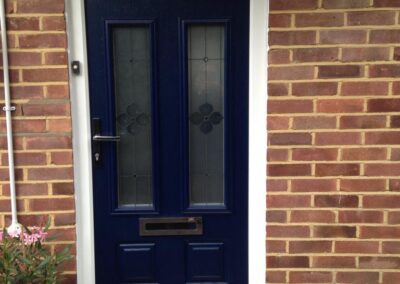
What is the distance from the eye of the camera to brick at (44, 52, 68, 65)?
234 centimetres

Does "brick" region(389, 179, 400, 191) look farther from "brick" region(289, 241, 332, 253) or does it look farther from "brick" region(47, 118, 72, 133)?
"brick" region(47, 118, 72, 133)

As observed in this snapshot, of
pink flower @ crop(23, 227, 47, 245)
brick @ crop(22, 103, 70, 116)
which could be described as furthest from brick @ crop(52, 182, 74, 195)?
brick @ crop(22, 103, 70, 116)

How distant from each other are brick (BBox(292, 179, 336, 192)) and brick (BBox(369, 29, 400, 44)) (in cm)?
78

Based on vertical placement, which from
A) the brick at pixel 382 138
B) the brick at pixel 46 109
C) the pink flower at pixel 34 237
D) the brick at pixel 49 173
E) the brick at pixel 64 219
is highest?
the brick at pixel 46 109

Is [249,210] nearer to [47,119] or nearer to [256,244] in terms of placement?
[256,244]

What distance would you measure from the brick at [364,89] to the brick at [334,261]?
90 cm

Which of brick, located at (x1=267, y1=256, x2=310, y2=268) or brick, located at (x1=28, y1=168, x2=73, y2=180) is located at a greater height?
brick, located at (x1=28, y1=168, x2=73, y2=180)

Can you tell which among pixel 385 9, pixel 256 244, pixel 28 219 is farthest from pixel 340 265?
pixel 28 219

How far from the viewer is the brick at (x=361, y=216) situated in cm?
243

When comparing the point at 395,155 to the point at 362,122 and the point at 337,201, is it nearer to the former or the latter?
the point at 362,122

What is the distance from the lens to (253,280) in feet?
8.66

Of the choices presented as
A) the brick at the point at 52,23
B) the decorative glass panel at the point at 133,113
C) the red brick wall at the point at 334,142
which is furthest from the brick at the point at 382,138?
the brick at the point at 52,23

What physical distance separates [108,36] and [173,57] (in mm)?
373

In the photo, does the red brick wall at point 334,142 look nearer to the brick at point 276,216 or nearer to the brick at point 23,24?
the brick at point 276,216
